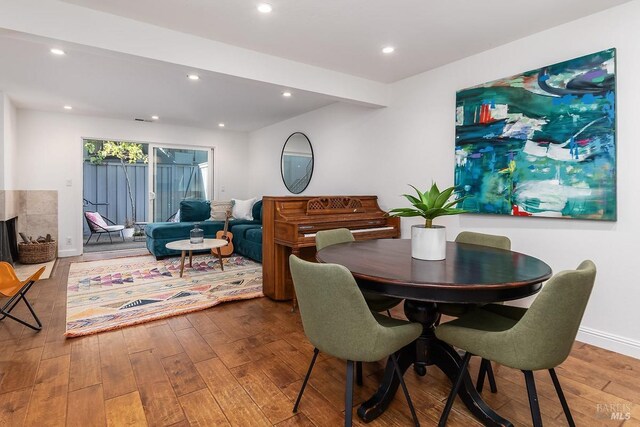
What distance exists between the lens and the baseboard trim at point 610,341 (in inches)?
93.4

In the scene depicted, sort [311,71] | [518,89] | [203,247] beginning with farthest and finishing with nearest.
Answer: [203,247] < [311,71] < [518,89]

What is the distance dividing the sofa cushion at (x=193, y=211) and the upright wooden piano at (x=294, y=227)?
9.89ft

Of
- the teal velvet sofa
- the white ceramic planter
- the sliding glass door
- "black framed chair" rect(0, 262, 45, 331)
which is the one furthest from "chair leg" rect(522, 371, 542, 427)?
the sliding glass door

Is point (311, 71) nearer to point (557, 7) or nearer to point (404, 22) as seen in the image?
point (404, 22)

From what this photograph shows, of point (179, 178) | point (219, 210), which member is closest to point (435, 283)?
point (219, 210)

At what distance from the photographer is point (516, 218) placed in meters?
2.93

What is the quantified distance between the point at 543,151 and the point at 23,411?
370 cm

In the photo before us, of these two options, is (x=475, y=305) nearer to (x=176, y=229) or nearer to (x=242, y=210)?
(x=176, y=229)

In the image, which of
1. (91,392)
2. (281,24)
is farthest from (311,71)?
(91,392)

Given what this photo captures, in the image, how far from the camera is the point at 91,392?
74.3 inches

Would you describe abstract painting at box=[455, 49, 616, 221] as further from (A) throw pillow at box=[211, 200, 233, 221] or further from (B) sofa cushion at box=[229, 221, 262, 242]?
(A) throw pillow at box=[211, 200, 233, 221]

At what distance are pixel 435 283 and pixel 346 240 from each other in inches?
53.2

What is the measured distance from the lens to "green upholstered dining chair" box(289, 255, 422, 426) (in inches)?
55.6

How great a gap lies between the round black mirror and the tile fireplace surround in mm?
3733
